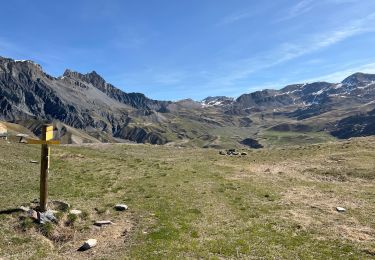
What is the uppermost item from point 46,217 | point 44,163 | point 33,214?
point 44,163

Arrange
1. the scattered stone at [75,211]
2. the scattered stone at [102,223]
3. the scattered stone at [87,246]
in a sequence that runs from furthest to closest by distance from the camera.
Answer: the scattered stone at [75,211] < the scattered stone at [102,223] < the scattered stone at [87,246]

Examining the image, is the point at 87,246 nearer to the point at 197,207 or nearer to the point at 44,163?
the point at 44,163

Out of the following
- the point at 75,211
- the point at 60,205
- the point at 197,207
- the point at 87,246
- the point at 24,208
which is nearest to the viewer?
the point at 87,246

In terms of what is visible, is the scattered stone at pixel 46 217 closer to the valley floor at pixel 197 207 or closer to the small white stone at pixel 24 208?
the valley floor at pixel 197 207

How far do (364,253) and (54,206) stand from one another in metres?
24.6

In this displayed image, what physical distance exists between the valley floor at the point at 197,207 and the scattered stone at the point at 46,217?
2.48ft

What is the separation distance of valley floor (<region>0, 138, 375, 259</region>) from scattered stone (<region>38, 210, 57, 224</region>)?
0.75m

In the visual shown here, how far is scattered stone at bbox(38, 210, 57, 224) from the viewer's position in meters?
29.4

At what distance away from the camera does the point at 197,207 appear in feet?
123

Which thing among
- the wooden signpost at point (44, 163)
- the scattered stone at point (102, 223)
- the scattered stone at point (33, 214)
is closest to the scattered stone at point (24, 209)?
the scattered stone at point (33, 214)

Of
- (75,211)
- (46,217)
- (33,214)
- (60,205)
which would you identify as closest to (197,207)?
(75,211)

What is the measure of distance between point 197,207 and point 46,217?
14325mm

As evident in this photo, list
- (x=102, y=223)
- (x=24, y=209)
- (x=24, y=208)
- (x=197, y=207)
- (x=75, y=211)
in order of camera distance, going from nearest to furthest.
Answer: (x=24, y=209)
(x=24, y=208)
(x=102, y=223)
(x=75, y=211)
(x=197, y=207)

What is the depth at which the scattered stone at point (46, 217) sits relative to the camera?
29383mm
